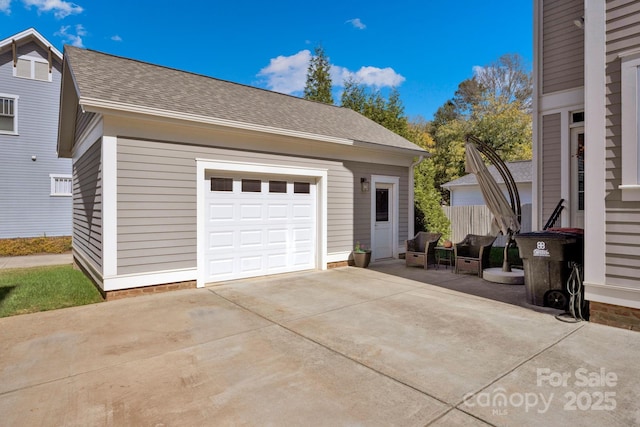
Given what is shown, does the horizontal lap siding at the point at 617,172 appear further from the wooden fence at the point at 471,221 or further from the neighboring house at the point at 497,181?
the neighboring house at the point at 497,181

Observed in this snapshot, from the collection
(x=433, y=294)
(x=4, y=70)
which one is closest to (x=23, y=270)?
(x=4, y=70)

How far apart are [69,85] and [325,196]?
6058 mm

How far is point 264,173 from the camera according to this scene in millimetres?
7258

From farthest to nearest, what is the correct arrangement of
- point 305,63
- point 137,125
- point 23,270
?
point 305,63 → point 23,270 → point 137,125

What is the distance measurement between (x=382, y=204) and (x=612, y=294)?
227 inches

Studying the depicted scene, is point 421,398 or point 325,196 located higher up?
point 325,196

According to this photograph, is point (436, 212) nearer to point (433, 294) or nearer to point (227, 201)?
point (433, 294)

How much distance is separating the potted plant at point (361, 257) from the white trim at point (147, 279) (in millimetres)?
3801

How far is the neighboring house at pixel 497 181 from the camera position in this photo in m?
16.7

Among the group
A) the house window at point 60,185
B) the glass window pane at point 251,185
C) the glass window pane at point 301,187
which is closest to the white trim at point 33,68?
the house window at point 60,185

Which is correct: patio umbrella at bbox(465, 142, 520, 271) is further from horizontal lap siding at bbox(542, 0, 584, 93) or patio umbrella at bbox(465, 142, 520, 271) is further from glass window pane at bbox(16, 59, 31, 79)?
glass window pane at bbox(16, 59, 31, 79)

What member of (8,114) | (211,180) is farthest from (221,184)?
(8,114)

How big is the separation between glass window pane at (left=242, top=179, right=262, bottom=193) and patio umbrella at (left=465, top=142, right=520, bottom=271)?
165 inches

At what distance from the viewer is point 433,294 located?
581 cm
